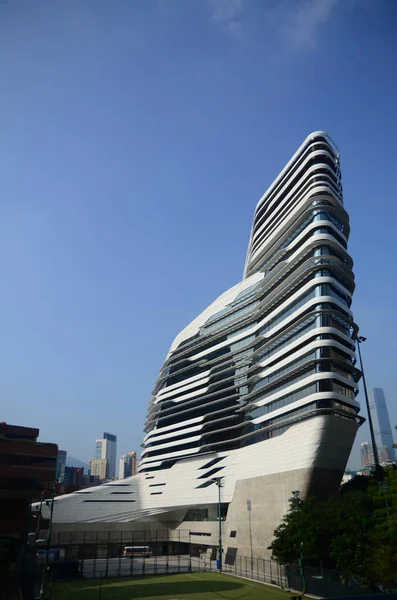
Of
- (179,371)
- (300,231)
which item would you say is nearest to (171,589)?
(300,231)

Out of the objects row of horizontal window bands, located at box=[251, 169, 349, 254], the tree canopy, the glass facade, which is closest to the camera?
the tree canopy

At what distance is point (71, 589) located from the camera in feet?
152

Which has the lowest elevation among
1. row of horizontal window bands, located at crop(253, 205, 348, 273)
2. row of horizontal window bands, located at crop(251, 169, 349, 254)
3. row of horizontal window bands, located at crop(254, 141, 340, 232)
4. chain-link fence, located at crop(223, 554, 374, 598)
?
chain-link fence, located at crop(223, 554, 374, 598)

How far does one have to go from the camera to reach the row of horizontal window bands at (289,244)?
285 ft

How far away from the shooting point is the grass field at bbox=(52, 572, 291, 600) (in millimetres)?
40750

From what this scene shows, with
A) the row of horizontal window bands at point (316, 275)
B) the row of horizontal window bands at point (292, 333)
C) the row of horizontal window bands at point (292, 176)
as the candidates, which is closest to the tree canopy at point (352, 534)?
the row of horizontal window bands at point (292, 333)

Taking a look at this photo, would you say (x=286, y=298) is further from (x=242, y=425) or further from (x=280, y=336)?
(x=242, y=425)

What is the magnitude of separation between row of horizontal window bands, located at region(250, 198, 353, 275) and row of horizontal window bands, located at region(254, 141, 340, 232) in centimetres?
1286

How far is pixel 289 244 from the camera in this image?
309ft

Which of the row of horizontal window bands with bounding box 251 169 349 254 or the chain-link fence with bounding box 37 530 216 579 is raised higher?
the row of horizontal window bands with bounding box 251 169 349 254

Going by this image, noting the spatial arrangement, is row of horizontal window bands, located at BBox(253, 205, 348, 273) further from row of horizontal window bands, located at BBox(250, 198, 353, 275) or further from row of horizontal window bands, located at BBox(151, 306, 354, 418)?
row of horizontal window bands, located at BBox(151, 306, 354, 418)

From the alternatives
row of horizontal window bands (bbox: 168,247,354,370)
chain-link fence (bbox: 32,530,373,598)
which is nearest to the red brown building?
chain-link fence (bbox: 32,530,373,598)

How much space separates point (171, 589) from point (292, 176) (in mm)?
81867

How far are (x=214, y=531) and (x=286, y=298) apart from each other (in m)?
45.6
